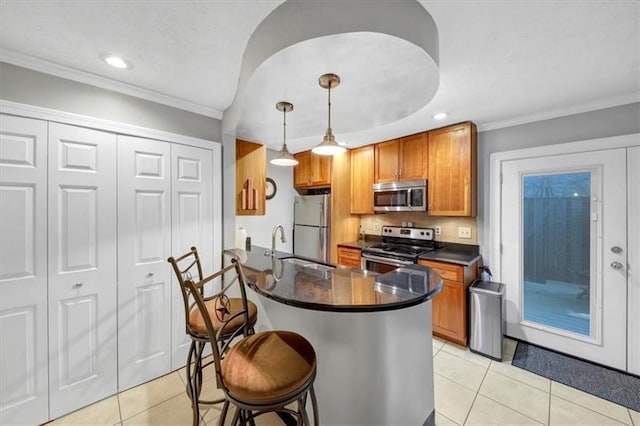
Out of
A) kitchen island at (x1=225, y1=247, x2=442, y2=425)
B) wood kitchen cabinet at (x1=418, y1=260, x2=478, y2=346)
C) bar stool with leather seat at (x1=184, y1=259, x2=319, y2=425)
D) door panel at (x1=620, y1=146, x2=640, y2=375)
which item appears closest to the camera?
bar stool with leather seat at (x1=184, y1=259, x2=319, y2=425)

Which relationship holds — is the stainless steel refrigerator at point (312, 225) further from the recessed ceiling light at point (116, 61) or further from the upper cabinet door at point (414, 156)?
the recessed ceiling light at point (116, 61)

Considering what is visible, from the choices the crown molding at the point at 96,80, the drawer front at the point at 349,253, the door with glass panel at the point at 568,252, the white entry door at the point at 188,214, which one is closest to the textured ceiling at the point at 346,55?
the crown molding at the point at 96,80

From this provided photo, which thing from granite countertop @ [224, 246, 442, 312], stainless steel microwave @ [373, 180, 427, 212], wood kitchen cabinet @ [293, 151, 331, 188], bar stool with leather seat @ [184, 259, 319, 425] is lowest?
bar stool with leather seat @ [184, 259, 319, 425]

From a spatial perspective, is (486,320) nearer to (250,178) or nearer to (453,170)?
(453,170)

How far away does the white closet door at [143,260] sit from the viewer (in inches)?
81.6

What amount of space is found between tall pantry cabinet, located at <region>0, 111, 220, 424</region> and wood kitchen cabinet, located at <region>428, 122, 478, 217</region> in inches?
105

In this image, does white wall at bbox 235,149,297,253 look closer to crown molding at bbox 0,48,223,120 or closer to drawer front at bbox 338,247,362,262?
drawer front at bbox 338,247,362,262

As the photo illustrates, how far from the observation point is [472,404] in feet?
6.27

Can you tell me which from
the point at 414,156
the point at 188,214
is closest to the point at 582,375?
the point at 414,156

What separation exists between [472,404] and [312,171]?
330 centimetres

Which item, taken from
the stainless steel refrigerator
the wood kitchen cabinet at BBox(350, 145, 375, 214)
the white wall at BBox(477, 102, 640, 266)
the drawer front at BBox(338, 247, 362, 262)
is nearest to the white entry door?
the stainless steel refrigerator

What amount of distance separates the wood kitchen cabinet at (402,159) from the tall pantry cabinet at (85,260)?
239 cm

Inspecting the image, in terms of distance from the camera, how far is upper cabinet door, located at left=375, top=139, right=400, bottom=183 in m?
3.49

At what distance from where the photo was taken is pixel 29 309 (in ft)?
5.61
